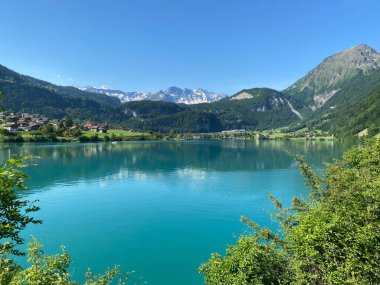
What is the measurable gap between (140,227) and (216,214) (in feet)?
48.0

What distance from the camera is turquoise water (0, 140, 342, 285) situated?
116 ft

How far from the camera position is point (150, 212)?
184ft

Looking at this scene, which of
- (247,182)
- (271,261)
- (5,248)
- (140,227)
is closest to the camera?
(5,248)

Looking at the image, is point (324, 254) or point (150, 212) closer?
point (324, 254)

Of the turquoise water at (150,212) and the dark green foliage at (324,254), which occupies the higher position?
the dark green foliage at (324,254)

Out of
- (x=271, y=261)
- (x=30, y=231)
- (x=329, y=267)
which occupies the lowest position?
(x=30, y=231)

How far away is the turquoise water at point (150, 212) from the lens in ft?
116

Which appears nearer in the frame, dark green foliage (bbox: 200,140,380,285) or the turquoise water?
dark green foliage (bbox: 200,140,380,285)

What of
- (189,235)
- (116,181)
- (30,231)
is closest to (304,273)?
(189,235)

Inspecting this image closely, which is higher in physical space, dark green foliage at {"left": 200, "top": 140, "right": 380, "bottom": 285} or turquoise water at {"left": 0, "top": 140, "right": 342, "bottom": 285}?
dark green foliage at {"left": 200, "top": 140, "right": 380, "bottom": 285}

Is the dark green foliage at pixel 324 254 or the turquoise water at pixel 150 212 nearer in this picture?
the dark green foliage at pixel 324 254

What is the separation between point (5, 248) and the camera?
12328mm

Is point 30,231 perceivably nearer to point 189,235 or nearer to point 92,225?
point 92,225

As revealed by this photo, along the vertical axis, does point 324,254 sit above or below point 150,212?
above
